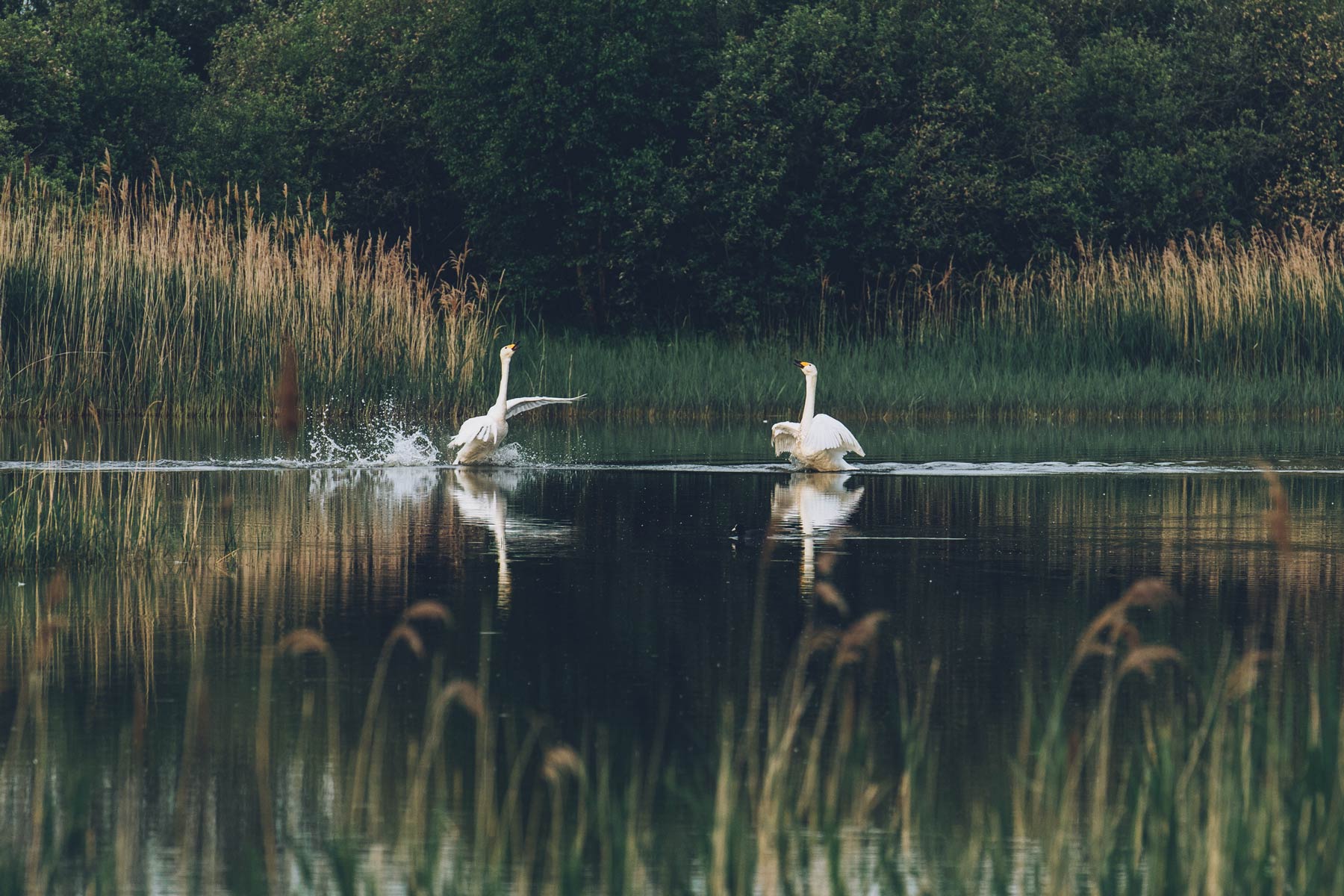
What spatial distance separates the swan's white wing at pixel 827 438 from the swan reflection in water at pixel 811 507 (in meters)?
0.27

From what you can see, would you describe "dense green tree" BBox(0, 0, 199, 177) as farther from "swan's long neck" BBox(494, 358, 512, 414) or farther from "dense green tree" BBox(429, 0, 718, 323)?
"swan's long neck" BBox(494, 358, 512, 414)

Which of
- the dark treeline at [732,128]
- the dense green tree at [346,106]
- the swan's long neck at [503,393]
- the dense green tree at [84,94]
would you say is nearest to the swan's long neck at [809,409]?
the swan's long neck at [503,393]

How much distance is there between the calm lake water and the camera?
5.99 meters

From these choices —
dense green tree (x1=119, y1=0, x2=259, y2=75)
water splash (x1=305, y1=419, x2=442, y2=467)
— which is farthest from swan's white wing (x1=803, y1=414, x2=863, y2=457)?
dense green tree (x1=119, y1=0, x2=259, y2=75)

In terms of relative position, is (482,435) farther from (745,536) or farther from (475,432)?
(745,536)

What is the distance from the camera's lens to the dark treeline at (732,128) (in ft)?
113

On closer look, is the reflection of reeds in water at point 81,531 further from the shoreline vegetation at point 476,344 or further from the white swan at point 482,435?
the shoreline vegetation at point 476,344

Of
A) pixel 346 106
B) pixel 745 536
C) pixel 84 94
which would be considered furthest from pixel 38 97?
pixel 745 536

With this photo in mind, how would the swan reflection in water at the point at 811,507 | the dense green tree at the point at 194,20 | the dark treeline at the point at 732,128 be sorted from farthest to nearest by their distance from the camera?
1. the dense green tree at the point at 194,20
2. the dark treeline at the point at 732,128
3. the swan reflection in water at the point at 811,507

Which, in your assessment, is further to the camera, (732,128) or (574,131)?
(732,128)

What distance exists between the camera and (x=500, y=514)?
46.8 ft

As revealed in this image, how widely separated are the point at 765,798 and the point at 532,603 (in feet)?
15.1

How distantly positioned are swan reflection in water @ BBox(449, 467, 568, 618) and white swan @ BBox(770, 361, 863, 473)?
250 centimetres

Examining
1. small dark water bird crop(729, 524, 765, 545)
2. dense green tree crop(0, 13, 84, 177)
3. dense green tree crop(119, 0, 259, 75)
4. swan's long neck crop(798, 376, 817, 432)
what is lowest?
small dark water bird crop(729, 524, 765, 545)
